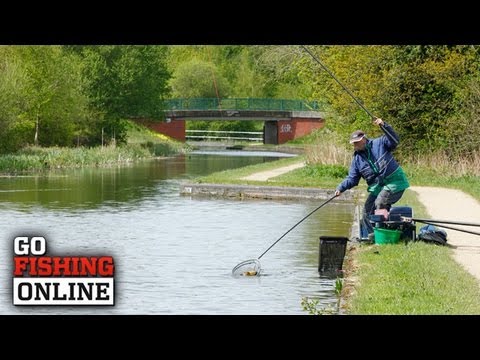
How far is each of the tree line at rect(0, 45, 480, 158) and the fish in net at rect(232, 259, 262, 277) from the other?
56.5ft

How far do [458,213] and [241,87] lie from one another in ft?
260

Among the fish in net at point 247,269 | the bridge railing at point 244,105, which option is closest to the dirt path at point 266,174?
the fish in net at point 247,269

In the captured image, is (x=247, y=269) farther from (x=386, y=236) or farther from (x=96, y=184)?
(x=96, y=184)

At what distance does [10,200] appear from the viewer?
3158 cm

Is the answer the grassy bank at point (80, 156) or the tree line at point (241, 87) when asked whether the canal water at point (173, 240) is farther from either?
the tree line at point (241, 87)

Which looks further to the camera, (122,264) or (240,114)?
(240,114)

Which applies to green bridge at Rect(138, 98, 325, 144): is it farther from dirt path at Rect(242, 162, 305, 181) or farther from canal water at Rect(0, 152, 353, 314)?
canal water at Rect(0, 152, 353, 314)

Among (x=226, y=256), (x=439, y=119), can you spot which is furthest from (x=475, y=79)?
(x=226, y=256)

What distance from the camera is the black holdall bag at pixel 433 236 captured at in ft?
59.3
